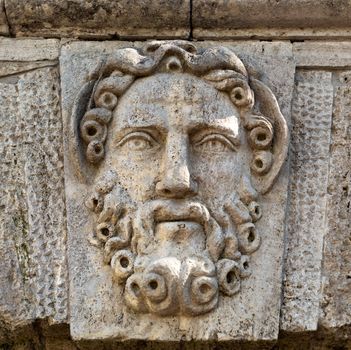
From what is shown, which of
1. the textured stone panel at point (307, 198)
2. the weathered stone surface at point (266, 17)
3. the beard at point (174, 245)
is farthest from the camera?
the weathered stone surface at point (266, 17)

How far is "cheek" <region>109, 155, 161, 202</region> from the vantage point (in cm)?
322

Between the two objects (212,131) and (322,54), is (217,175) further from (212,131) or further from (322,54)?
(322,54)

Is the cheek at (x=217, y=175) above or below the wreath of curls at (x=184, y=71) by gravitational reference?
below

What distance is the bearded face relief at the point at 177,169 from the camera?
3.16 m

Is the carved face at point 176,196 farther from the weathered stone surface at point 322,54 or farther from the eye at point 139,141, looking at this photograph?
the weathered stone surface at point 322,54

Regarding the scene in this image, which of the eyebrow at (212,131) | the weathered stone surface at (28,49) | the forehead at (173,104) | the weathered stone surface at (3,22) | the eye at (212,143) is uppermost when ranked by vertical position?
the weathered stone surface at (3,22)

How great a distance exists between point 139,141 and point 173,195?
7.0 inches

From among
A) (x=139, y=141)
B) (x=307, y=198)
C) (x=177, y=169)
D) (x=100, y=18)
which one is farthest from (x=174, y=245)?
(x=100, y=18)

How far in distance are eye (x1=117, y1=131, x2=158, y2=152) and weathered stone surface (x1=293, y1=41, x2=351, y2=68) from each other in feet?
1.61

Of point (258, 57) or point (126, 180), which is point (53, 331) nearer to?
point (126, 180)

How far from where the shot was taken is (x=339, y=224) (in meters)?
3.30

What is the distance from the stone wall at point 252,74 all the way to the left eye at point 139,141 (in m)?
0.19

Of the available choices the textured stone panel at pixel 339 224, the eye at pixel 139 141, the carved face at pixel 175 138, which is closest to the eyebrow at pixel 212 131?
the carved face at pixel 175 138

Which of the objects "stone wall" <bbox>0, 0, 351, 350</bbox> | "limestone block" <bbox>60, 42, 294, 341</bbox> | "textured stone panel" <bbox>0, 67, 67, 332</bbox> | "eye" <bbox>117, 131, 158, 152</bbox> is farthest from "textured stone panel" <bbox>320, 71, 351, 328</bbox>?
"textured stone panel" <bbox>0, 67, 67, 332</bbox>
